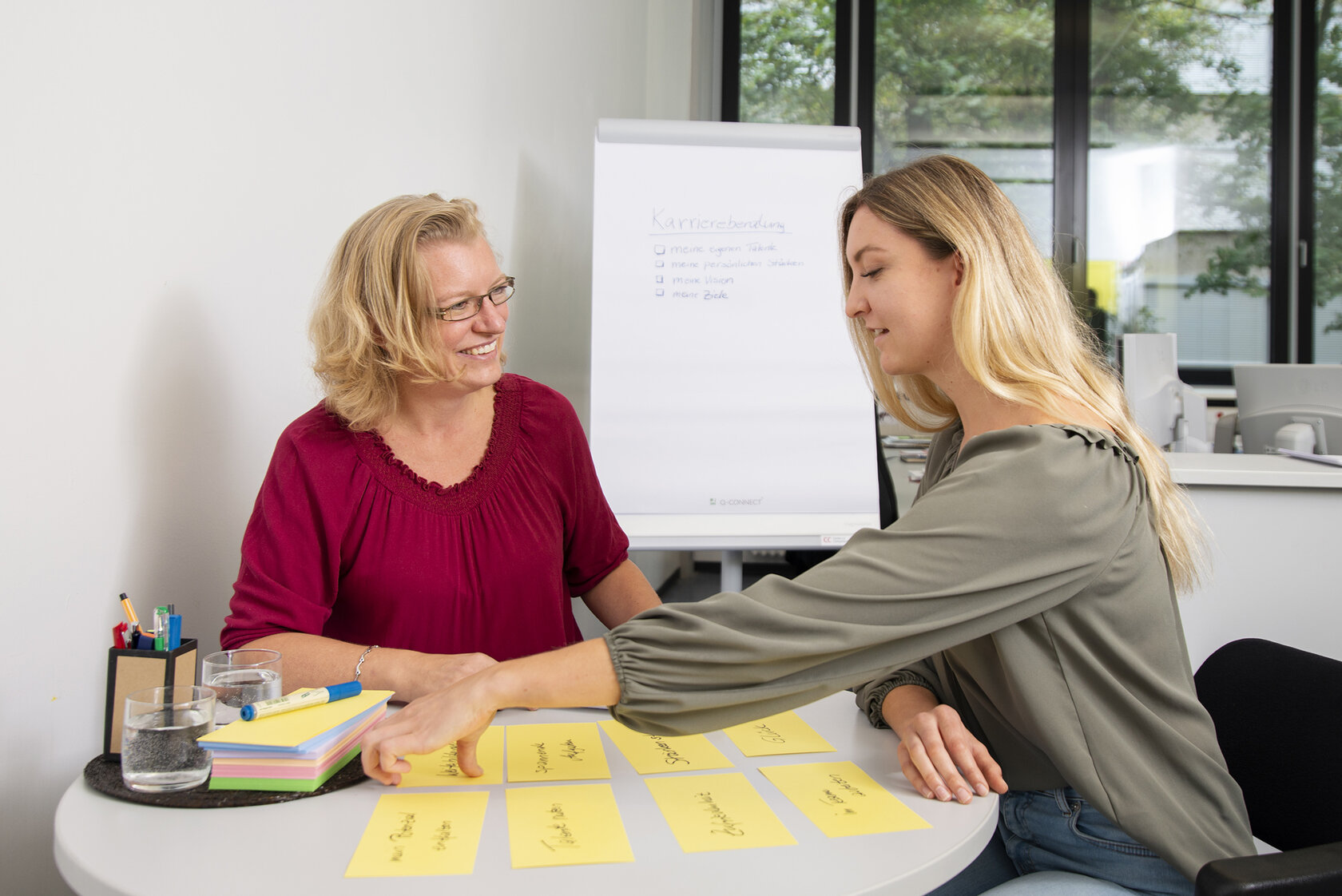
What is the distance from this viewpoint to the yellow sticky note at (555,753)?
96 centimetres

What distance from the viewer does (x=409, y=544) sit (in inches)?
55.3

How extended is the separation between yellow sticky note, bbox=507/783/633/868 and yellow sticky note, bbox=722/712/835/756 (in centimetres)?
19

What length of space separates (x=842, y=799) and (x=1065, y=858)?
1.05 ft

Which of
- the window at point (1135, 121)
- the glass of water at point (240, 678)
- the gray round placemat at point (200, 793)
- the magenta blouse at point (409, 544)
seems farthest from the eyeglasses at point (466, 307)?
the window at point (1135, 121)

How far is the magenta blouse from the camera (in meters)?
1.31

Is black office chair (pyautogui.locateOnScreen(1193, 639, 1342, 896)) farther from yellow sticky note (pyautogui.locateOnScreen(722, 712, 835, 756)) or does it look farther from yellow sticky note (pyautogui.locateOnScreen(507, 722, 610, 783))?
yellow sticky note (pyautogui.locateOnScreen(507, 722, 610, 783))

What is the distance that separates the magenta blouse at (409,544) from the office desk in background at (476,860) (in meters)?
0.43

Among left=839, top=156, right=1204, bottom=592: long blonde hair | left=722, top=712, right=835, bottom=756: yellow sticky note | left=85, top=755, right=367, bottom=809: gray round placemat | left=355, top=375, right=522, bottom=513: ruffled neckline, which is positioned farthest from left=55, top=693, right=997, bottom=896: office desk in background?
left=355, top=375, right=522, bottom=513: ruffled neckline

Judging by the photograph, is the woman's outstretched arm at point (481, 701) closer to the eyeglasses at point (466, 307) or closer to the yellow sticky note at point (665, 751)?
the yellow sticky note at point (665, 751)

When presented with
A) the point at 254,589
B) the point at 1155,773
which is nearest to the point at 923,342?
the point at 1155,773

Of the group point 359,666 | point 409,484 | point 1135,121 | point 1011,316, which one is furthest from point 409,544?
→ point 1135,121

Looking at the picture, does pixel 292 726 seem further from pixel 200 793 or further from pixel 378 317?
pixel 378 317

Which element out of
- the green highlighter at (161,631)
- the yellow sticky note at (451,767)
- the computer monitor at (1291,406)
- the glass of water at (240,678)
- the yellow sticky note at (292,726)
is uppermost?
the computer monitor at (1291,406)

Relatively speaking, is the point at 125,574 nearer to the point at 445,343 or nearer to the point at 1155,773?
the point at 445,343
